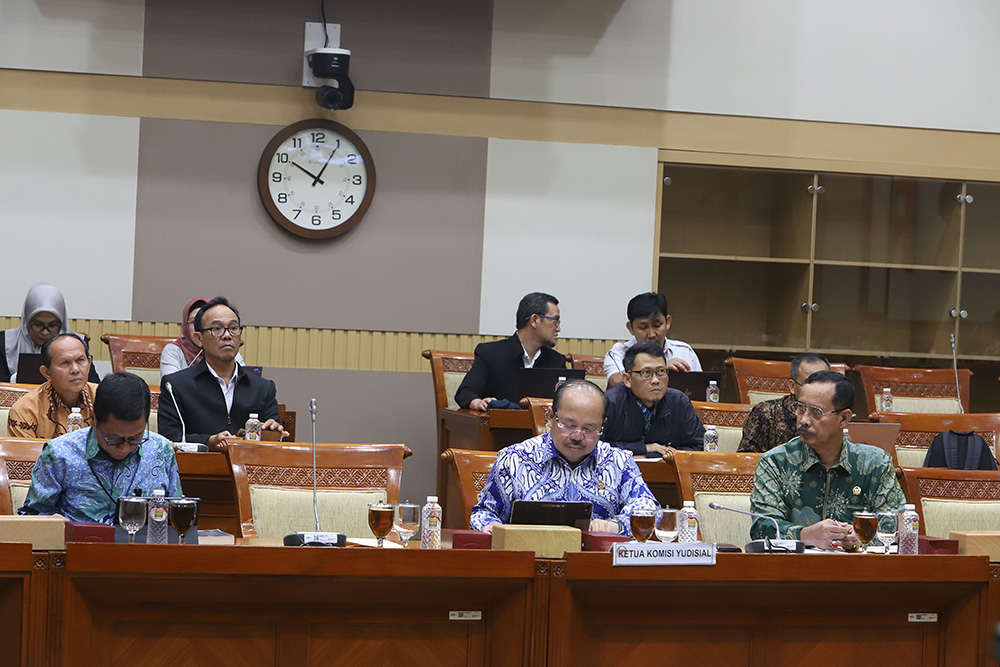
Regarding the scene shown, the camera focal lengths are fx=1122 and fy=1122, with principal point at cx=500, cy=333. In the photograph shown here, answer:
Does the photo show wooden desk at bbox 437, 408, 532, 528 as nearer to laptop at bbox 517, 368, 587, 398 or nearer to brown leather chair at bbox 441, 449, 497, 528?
laptop at bbox 517, 368, 587, 398

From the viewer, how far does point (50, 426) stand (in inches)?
162

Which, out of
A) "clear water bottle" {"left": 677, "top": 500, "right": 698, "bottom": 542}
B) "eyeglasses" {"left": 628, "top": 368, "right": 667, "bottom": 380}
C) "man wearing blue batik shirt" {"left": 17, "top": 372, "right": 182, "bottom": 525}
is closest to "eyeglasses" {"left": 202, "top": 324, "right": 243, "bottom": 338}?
"man wearing blue batik shirt" {"left": 17, "top": 372, "right": 182, "bottom": 525}

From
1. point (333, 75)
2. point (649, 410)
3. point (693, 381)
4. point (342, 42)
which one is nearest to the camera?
point (649, 410)

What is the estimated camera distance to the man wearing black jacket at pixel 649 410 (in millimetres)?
4793

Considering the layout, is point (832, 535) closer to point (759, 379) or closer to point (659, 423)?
point (659, 423)

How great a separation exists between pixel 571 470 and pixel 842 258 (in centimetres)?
428

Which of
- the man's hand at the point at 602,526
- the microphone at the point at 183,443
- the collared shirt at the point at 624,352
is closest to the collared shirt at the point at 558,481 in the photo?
the man's hand at the point at 602,526

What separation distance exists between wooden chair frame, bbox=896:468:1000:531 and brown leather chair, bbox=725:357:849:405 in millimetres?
2385

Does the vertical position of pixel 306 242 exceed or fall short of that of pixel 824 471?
it exceeds it

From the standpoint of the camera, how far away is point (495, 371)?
585 cm

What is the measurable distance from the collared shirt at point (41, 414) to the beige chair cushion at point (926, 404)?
162 inches

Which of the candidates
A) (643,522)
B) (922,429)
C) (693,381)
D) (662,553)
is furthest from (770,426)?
(662,553)

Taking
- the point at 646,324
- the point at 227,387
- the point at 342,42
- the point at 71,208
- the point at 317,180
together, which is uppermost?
the point at 342,42

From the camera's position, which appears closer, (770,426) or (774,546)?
(774,546)
